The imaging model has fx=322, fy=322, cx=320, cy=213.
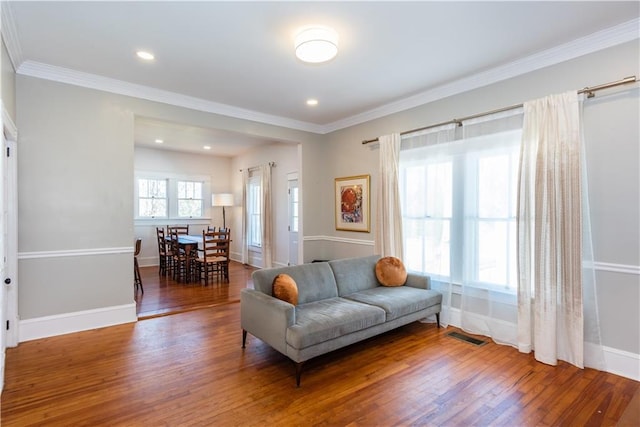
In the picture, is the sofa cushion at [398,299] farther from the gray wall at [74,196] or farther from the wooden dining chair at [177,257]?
the wooden dining chair at [177,257]

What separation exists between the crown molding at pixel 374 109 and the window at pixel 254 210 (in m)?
2.93

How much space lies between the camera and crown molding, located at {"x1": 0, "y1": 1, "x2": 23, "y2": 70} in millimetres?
2436

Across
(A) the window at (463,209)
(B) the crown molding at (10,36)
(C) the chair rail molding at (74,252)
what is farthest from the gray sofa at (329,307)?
(B) the crown molding at (10,36)

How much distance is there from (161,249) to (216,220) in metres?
2.01

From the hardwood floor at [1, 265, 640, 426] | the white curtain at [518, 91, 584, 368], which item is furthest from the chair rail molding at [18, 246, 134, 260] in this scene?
the white curtain at [518, 91, 584, 368]

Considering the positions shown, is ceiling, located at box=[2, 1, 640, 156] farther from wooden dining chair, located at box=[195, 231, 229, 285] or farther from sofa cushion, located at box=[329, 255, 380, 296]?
wooden dining chair, located at box=[195, 231, 229, 285]

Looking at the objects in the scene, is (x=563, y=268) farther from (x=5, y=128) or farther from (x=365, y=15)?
(x=5, y=128)

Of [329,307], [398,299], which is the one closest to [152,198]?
[329,307]

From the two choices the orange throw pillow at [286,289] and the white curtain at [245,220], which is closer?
the orange throw pillow at [286,289]

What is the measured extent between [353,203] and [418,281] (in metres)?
1.75

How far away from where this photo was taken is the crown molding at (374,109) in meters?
2.73

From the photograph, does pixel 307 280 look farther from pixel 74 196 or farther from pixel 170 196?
pixel 170 196

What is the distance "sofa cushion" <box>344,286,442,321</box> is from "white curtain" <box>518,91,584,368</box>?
2.90 ft

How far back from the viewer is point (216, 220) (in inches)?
349
